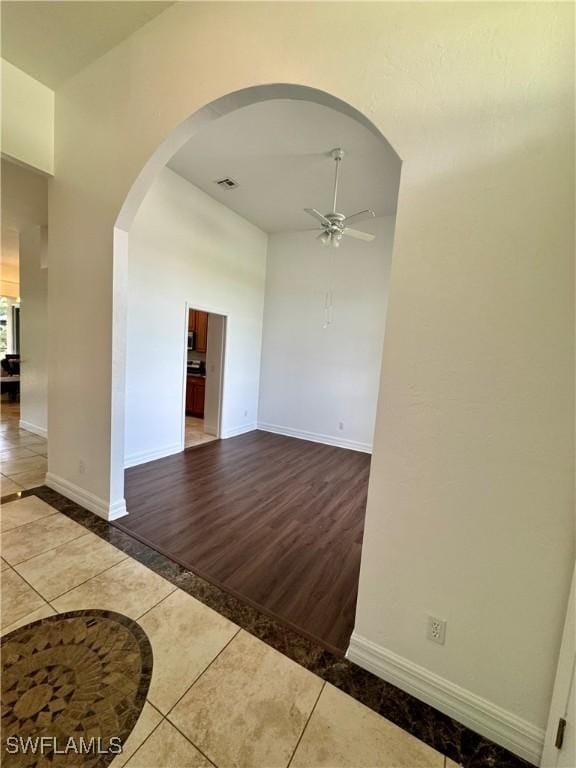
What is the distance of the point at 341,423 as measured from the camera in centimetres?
541

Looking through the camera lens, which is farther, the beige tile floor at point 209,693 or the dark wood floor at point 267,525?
the dark wood floor at point 267,525

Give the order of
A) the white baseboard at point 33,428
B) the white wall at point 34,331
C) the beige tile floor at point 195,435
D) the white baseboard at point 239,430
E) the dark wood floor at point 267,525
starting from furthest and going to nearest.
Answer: the white baseboard at point 239,430, the beige tile floor at point 195,435, the white baseboard at point 33,428, the white wall at point 34,331, the dark wood floor at point 267,525

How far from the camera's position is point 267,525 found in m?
2.76

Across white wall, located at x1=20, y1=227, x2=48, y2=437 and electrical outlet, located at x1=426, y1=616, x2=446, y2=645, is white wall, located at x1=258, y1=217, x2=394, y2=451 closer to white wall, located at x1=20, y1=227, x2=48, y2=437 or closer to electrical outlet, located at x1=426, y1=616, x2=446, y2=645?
white wall, located at x1=20, y1=227, x2=48, y2=437

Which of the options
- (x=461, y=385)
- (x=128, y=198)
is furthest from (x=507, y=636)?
(x=128, y=198)

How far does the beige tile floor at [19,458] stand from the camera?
3180 millimetres

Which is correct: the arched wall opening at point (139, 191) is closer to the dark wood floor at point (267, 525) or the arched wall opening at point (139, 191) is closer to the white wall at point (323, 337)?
the dark wood floor at point (267, 525)

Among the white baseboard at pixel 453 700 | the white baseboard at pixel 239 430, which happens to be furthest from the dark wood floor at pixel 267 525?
the white baseboard at pixel 239 430

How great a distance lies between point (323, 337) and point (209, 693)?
188 inches

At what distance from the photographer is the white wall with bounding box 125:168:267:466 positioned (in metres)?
3.76

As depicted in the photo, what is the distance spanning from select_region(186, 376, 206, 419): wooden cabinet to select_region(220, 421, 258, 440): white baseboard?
4.21 feet

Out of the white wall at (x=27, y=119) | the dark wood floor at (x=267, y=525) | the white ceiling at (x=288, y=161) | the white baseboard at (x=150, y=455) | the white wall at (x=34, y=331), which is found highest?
the white ceiling at (x=288, y=161)

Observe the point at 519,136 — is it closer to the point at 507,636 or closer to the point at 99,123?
the point at 507,636

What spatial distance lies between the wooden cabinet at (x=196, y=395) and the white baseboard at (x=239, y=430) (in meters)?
1.28
